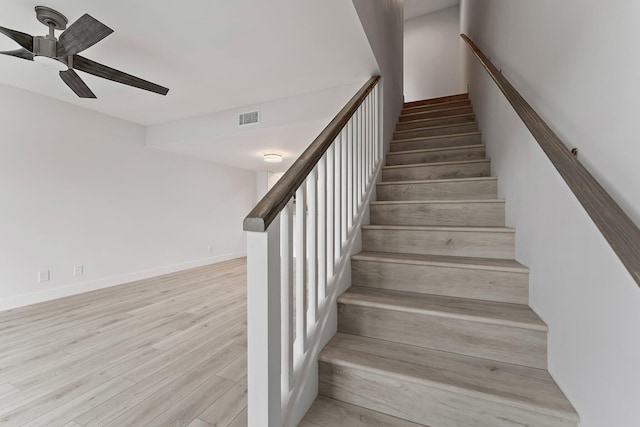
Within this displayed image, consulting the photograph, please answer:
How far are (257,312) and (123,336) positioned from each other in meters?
2.01

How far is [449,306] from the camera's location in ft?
4.51

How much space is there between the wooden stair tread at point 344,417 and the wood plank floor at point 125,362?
0.42 metres

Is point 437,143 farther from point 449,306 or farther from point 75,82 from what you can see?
point 75,82

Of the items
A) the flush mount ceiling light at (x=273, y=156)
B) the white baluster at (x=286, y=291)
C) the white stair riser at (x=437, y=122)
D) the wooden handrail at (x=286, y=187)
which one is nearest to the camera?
the wooden handrail at (x=286, y=187)

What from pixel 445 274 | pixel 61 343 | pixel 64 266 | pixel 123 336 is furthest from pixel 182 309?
pixel 445 274

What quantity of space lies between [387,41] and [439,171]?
5.31ft

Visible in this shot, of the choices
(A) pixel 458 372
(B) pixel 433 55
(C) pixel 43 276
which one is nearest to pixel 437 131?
(A) pixel 458 372

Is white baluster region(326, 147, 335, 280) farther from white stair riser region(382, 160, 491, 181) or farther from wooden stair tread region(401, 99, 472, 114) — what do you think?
wooden stair tread region(401, 99, 472, 114)

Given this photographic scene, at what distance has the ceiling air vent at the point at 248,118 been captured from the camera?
11.4 feet

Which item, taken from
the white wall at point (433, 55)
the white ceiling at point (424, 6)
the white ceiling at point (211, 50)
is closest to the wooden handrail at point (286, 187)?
the white ceiling at point (211, 50)

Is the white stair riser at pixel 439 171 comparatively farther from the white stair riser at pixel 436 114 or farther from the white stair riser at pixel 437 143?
the white stair riser at pixel 436 114

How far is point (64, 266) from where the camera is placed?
11.1 ft

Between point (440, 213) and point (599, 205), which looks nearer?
point (599, 205)

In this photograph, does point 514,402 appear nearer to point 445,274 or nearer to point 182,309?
point 445,274
